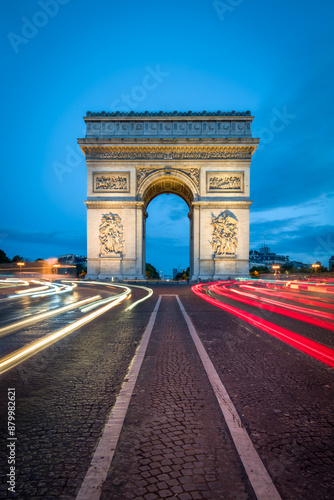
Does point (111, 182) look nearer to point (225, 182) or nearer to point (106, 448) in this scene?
point (225, 182)

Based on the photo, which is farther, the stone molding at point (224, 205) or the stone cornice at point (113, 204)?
the stone cornice at point (113, 204)

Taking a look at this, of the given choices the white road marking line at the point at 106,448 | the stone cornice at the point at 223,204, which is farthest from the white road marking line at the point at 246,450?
the stone cornice at the point at 223,204

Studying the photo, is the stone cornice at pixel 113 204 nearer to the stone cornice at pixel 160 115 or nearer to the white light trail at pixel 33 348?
the stone cornice at pixel 160 115

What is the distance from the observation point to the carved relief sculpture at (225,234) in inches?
1299

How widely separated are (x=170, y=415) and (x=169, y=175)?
32738 millimetres

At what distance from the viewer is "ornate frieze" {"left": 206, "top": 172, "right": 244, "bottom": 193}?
3356 cm

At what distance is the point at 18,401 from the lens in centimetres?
289

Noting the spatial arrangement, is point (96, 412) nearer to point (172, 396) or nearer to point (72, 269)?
point (172, 396)

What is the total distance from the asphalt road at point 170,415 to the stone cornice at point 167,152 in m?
30.6

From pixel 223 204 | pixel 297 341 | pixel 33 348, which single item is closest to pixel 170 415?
pixel 33 348

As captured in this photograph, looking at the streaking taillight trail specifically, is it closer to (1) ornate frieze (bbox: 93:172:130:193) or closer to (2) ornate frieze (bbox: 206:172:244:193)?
(2) ornate frieze (bbox: 206:172:244:193)

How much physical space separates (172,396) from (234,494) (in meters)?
1.39

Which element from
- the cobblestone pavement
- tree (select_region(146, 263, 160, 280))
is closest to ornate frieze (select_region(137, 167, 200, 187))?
tree (select_region(146, 263, 160, 280))

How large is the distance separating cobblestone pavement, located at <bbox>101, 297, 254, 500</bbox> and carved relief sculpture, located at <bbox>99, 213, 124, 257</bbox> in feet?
99.1
